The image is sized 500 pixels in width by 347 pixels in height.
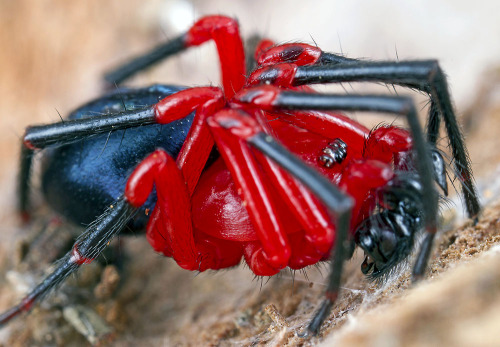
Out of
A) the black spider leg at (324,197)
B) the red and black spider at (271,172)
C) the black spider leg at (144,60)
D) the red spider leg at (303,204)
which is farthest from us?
the black spider leg at (144,60)

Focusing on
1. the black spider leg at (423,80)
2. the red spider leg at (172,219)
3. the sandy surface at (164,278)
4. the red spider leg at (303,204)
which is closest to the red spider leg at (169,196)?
the red spider leg at (172,219)

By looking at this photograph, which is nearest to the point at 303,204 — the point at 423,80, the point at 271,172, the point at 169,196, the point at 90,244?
the point at 271,172

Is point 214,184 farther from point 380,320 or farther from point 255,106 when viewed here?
point 380,320

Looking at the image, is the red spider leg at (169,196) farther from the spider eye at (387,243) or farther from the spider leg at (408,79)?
the spider eye at (387,243)

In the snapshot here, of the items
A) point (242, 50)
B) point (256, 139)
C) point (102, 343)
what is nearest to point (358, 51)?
point (242, 50)

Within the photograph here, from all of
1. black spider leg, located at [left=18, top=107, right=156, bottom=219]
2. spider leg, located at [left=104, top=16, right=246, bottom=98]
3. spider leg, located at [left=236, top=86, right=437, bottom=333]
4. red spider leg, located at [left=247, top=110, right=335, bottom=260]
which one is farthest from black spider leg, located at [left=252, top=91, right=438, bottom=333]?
spider leg, located at [left=104, top=16, right=246, bottom=98]

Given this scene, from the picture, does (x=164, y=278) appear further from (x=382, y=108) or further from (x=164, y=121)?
(x=382, y=108)
